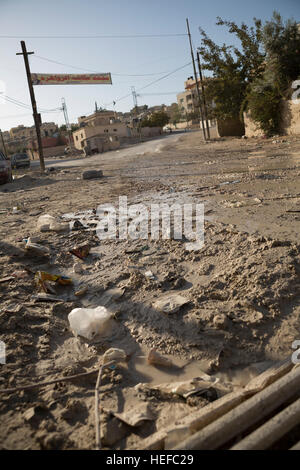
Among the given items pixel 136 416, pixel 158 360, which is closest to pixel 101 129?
pixel 158 360

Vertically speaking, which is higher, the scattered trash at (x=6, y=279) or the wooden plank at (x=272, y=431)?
the scattered trash at (x=6, y=279)

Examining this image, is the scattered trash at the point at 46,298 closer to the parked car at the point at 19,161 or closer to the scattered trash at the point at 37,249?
the scattered trash at the point at 37,249

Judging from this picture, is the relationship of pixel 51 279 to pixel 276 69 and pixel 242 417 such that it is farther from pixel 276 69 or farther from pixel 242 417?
pixel 276 69

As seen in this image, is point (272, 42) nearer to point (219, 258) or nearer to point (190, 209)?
point (190, 209)

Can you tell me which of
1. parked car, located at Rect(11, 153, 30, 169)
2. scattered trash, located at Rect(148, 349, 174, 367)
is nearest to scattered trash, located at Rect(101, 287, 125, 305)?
scattered trash, located at Rect(148, 349, 174, 367)

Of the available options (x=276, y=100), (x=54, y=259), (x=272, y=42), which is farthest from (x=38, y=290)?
(x=272, y=42)

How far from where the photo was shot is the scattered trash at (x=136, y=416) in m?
1.49

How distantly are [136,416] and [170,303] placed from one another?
1.02m

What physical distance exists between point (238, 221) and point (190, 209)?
105cm

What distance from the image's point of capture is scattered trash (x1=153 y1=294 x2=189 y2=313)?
237 centimetres

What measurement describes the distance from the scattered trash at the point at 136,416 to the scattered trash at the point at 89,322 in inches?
29.3

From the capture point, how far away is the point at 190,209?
4.91 m

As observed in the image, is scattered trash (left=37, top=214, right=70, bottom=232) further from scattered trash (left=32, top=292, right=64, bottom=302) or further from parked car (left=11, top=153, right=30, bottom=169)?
parked car (left=11, top=153, right=30, bottom=169)

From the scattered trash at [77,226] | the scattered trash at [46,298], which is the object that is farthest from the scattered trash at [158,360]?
the scattered trash at [77,226]
